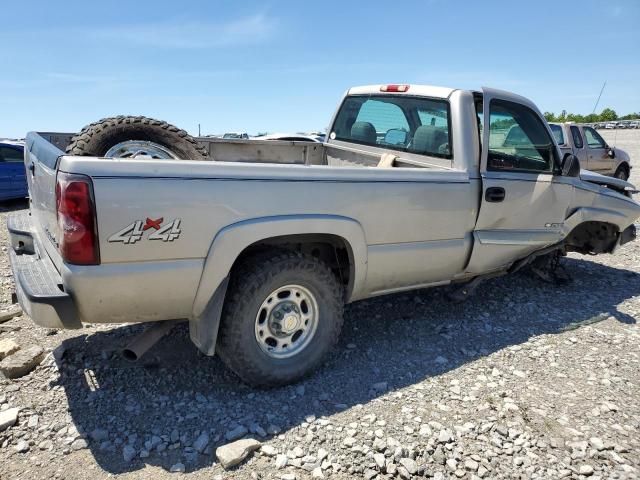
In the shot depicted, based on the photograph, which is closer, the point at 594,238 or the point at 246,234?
the point at 246,234

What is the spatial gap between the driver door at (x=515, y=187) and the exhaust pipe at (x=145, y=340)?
2401 millimetres

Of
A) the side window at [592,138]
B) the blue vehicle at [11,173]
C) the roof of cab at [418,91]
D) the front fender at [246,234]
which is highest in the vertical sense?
the roof of cab at [418,91]

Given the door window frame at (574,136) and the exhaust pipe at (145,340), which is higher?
the door window frame at (574,136)

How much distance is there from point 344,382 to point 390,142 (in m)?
2.23

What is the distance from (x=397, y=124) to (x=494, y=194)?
1.13 meters

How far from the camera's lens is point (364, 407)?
2996 millimetres

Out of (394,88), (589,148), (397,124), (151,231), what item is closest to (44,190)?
(151,231)

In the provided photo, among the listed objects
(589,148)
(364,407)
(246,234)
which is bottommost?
(364,407)

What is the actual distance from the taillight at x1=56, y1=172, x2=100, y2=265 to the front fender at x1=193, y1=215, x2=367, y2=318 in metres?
0.58

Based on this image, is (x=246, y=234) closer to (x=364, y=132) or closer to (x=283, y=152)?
(x=364, y=132)

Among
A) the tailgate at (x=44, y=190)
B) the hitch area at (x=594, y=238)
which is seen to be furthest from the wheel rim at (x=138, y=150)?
the hitch area at (x=594, y=238)

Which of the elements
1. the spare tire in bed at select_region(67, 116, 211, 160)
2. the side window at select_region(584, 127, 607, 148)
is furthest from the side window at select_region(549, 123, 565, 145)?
the spare tire in bed at select_region(67, 116, 211, 160)

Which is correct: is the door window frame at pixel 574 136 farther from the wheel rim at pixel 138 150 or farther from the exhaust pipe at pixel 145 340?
the exhaust pipe at pixel 145 340

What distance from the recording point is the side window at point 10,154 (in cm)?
1010
